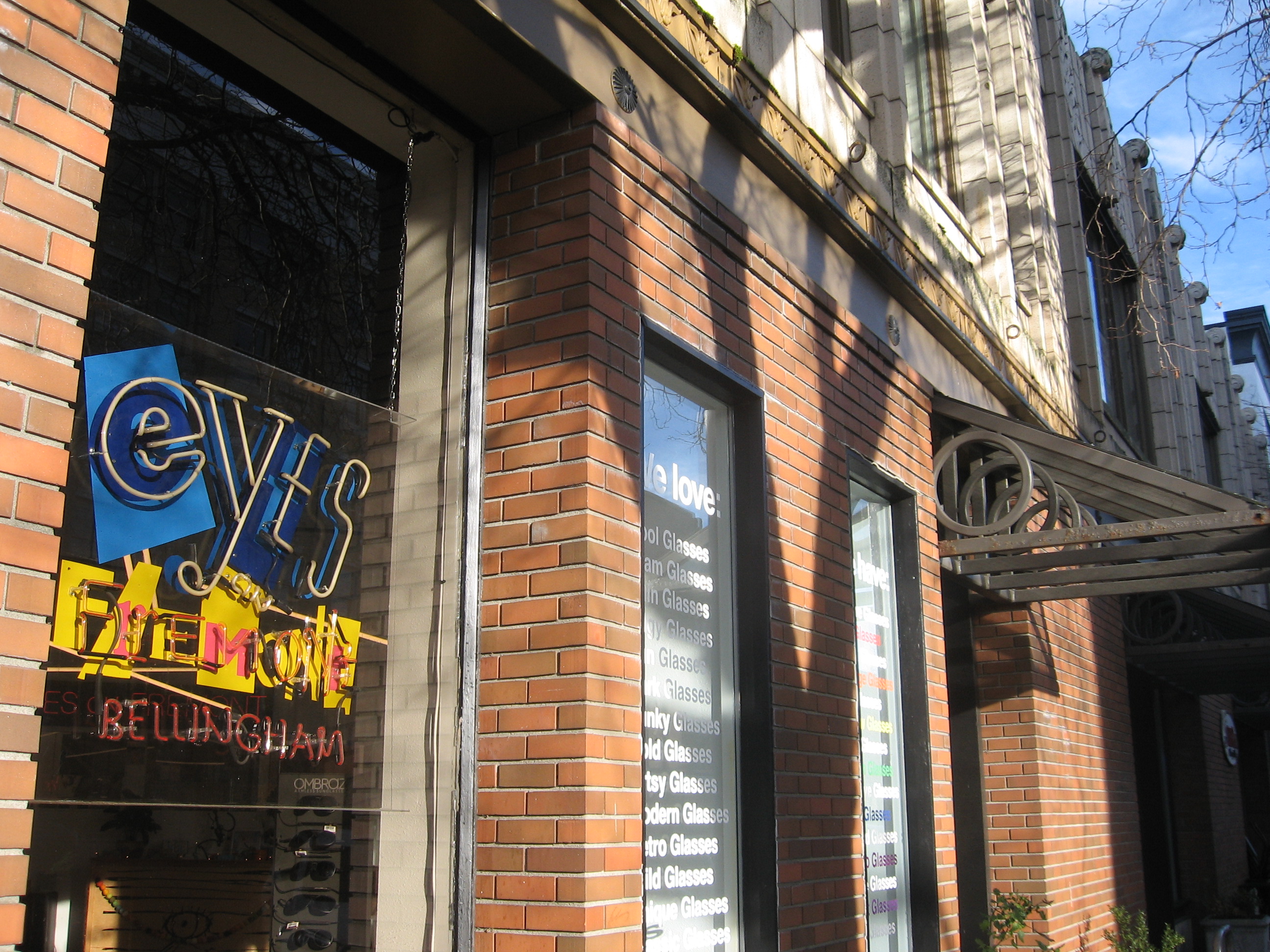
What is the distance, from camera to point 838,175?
19.2 ft

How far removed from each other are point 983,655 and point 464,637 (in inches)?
226

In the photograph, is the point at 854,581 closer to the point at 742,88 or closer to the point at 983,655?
the point at 742,88

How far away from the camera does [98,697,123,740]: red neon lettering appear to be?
2.70 metres

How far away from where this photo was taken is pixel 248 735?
307 cm

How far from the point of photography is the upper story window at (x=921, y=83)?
879cm

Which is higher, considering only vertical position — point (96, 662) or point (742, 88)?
point (742, 88)

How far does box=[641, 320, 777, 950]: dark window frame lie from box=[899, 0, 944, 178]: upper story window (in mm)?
4669

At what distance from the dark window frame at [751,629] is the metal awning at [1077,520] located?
2377mm

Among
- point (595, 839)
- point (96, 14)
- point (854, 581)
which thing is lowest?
point (595, 839)

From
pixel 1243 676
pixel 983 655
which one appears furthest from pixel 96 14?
pixel 1243 676

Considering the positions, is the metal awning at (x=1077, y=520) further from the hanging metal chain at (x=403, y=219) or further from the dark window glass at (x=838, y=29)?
the hanging metal chain at (x=403, y=219)

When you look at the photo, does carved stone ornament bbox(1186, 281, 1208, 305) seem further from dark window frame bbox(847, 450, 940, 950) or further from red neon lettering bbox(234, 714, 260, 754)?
red neon lettering bbox(234, 714, 260, 754)

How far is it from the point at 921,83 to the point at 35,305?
7.81 m

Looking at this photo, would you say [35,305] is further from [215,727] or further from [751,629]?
[751,629]
